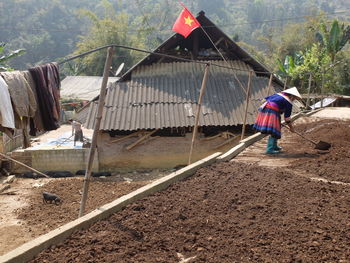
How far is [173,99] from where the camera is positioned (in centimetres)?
1263

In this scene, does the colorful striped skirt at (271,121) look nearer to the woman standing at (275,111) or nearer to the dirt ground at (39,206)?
the woman standing at (275,111)

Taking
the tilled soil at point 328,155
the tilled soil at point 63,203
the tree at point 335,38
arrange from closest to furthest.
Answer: the tilled soil at point 328,155 < the tilled soil at point 63,203 < the tree at point 335,38

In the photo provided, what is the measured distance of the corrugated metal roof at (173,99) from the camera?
11.9 m

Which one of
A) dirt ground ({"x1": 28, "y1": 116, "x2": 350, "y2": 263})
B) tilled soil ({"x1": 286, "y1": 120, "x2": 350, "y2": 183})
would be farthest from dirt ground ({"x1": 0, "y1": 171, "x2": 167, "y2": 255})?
tilled soil ({"x1": 286, "y1": 120, "x2": 350, "y2": 183})

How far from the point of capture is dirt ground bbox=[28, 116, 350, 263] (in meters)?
2.98

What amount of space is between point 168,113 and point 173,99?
27.1 inches

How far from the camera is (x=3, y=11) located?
237ft

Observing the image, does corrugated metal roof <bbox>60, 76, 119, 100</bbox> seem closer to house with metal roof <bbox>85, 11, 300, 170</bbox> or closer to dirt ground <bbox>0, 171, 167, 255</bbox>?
house with metal roof <bbox>85, 11, 300, 170</bbox>

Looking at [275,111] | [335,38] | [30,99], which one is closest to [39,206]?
[30,99]

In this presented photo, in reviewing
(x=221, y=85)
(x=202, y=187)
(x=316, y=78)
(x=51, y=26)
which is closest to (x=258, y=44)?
(x=51, y=26)

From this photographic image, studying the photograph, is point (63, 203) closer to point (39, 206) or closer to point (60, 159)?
point (39, 206)

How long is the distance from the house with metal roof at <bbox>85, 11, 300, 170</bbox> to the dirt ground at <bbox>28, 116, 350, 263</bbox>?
6906 millimetres

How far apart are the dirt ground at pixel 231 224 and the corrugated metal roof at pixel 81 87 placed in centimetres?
2210

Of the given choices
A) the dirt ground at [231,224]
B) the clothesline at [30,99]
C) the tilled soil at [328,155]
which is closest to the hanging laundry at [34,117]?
the clothesline at [30,99]
